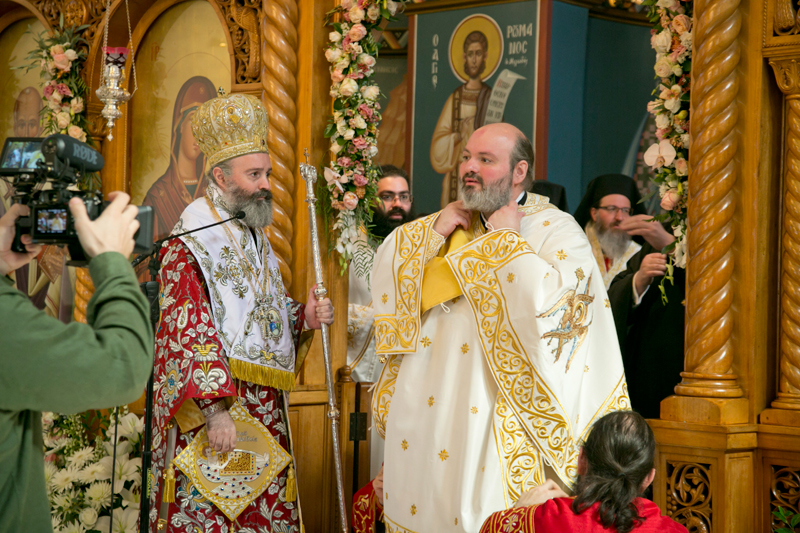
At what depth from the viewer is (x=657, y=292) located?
16.4 feet

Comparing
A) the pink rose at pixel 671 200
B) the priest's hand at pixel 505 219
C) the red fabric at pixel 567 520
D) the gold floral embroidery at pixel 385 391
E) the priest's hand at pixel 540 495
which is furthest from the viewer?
the pink rose at pixel 671 200

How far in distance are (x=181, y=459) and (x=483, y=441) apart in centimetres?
133

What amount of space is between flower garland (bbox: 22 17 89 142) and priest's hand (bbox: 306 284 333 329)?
2.92m

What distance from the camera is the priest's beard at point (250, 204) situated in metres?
4.11

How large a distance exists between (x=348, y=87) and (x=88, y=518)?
9.17 ft

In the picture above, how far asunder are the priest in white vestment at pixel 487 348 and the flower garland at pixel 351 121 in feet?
3.67

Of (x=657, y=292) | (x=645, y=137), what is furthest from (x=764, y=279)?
(x=645, y=137)

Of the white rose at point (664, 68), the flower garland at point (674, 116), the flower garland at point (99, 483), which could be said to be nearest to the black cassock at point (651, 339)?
the flower garland at point (674, 116)

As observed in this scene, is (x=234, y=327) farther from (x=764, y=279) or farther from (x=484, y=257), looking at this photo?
(x=764, y=279)

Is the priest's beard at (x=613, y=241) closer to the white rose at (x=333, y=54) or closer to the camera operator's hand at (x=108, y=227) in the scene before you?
the white rose at (x=333, y=54)

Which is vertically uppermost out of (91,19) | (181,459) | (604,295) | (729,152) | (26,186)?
(91,19)

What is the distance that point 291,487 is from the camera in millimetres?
4078

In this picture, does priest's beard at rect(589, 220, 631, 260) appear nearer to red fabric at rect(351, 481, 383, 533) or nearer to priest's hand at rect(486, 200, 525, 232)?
priest's hand at rect(486, 200, 525, 232)

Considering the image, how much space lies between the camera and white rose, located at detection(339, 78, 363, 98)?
4.90 m
